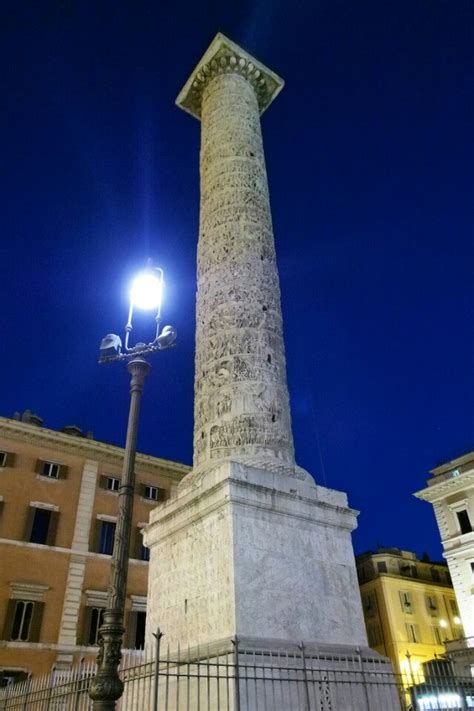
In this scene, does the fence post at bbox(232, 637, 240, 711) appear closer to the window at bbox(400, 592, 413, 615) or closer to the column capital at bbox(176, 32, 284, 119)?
the column capital at bbox(176, 32, 284, 119)

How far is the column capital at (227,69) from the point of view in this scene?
11.3 m

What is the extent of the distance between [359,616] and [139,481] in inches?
638

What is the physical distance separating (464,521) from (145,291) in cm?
2192

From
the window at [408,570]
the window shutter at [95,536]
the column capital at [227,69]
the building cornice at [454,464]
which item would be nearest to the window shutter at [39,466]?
the window shutter at [95,536]

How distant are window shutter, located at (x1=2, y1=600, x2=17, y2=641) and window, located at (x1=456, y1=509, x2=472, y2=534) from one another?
1752cm

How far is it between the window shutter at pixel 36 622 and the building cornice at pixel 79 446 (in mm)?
5209

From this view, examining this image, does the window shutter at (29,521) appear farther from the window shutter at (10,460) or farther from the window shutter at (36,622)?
the window shutter at (36,622)

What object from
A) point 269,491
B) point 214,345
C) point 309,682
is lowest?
point 309,682

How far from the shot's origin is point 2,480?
1856 centimetres

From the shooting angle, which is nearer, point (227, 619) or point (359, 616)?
point (227, 619)

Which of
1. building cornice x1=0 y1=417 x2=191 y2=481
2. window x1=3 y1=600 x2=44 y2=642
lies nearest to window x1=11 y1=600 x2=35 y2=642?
window x1=3 y1=600 x2=44 y2=642

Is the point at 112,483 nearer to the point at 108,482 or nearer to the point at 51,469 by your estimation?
the point at 108,482

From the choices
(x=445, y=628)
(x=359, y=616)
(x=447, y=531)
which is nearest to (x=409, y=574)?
(x=445, y=628)

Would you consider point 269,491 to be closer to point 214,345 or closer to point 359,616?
point 359,616
